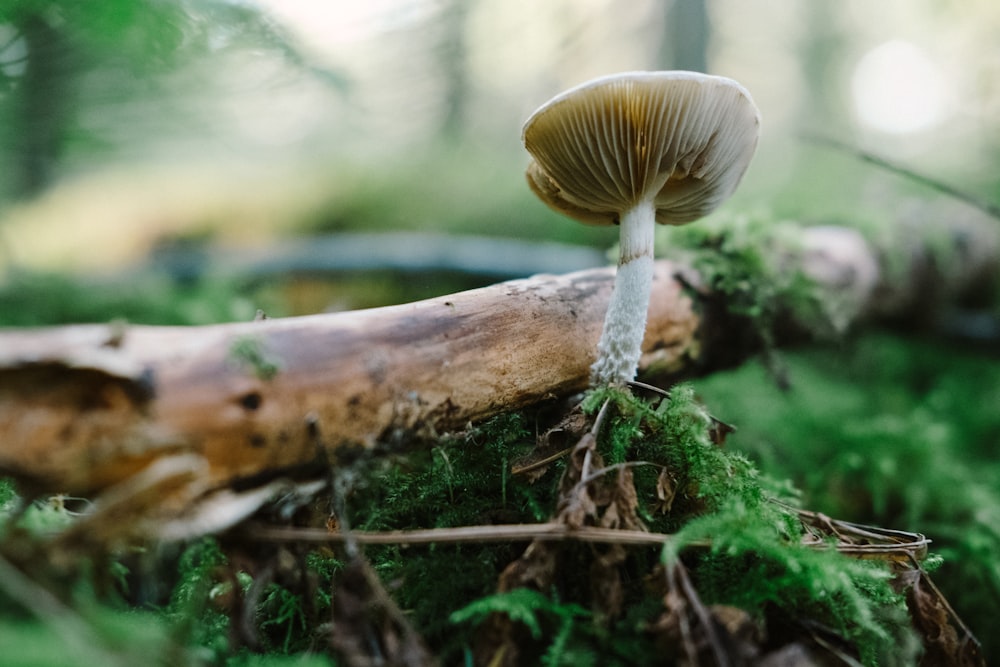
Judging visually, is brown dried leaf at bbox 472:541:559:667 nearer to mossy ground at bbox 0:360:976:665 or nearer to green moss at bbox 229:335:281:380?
mossy ground at bbox 0:360:976:665

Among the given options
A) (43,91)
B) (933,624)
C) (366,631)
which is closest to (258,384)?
(366,631)

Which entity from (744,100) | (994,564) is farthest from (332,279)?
(994,564)

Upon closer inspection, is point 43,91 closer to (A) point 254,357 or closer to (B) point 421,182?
(A) point 254,357

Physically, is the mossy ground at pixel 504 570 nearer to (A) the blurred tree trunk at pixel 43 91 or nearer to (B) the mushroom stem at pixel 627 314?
(B) the mushroom stem at pixel 627 314

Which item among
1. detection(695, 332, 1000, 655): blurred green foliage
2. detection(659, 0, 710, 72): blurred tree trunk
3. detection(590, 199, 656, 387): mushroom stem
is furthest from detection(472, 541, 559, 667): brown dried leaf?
detection(659, 0, 710, 72): blurred tree trunk

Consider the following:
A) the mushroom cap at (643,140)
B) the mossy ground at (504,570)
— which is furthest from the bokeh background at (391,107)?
the mossy ground at (504,570)

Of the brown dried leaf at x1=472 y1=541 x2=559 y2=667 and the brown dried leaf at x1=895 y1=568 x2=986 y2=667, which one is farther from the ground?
the brown dried leaf at x1=472 y1=541 x2=559 y2=667
